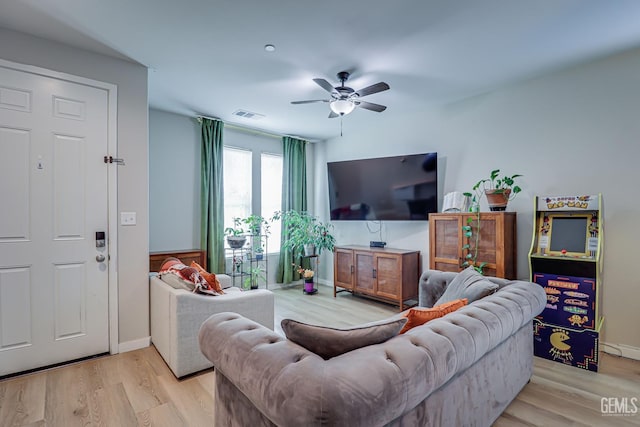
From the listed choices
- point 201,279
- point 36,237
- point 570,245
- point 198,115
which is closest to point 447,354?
point 201,279

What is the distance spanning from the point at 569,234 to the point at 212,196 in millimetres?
4187

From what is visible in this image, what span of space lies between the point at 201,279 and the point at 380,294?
2518 mm

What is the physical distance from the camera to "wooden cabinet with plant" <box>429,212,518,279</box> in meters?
3.20

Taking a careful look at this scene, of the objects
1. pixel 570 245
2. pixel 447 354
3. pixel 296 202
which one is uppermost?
pixel 296 202

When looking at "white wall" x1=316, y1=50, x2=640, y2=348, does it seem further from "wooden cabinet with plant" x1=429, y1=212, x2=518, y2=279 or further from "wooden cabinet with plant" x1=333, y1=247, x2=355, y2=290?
"wooden cabinet with plant" x1=333, y1=247, x2=355, y2=290

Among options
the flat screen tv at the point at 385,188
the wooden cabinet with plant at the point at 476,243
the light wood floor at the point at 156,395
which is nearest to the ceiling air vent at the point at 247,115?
the flat screen tv at the point at 385,188

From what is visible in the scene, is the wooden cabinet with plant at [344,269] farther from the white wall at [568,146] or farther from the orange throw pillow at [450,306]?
the orange throw pillow at [450,306]

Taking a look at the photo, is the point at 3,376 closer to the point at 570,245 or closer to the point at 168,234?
the point at 168,234

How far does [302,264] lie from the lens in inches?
222

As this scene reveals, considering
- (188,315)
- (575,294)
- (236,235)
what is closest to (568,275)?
(575,294)

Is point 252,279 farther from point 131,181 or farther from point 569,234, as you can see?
point 569,234

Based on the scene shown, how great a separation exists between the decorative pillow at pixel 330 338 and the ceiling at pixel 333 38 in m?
2.04

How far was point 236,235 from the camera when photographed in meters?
4.48

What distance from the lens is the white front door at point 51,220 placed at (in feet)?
7.91
